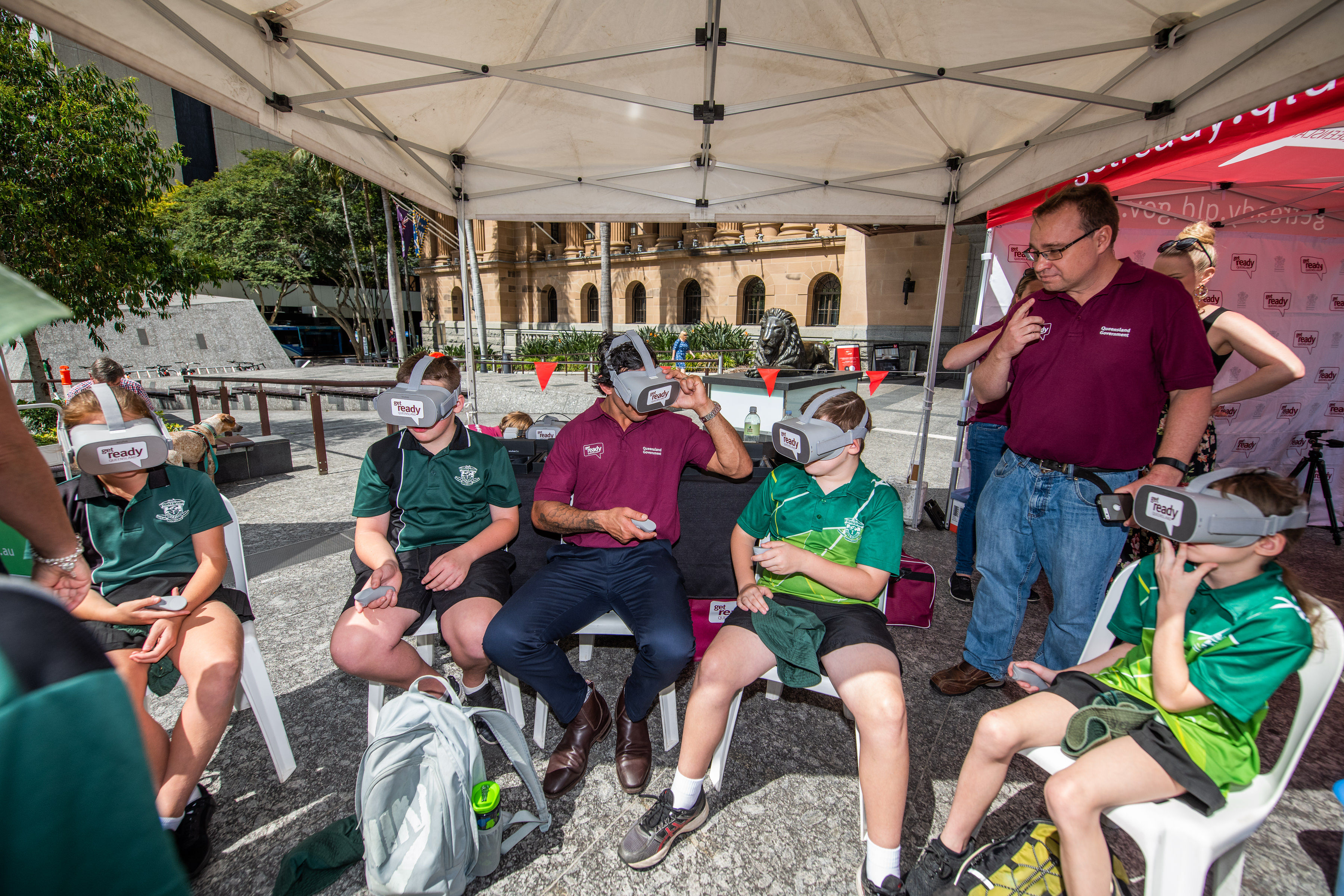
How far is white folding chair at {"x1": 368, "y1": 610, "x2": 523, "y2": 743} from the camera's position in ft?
7.62

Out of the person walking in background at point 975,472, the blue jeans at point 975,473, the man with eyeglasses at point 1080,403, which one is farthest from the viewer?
the blue jeans at point 975,473

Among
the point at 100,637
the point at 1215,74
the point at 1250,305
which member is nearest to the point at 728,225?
the point at 1250,305

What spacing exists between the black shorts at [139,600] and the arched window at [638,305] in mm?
28335

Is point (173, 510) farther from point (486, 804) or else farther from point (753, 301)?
point (753, 301)

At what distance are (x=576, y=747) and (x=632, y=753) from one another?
225mm

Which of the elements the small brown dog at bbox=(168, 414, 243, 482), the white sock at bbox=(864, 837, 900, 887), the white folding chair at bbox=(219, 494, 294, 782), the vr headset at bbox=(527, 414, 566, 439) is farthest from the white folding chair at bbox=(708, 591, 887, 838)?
the small brown dog at bbox=(168, 414, 243, 482)

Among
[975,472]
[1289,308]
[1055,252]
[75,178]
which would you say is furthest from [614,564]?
[75,178]

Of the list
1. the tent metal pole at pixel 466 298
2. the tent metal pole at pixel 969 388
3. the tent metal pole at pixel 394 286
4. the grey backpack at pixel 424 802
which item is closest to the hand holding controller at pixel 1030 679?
the grey backpack at pixel 424 802

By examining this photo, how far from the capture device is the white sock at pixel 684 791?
202 centimetres

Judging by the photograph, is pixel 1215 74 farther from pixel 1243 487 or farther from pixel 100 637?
pixel 100 637

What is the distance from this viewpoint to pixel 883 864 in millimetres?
1788

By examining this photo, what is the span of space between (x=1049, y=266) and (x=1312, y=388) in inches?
226

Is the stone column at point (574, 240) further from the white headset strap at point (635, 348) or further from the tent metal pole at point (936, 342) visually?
the white headset strap at point (635, 348)

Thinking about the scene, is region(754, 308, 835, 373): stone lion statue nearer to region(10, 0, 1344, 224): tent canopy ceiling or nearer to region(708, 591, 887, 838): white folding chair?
region(10, 0, 1344, 224): tent canopy ceiling
